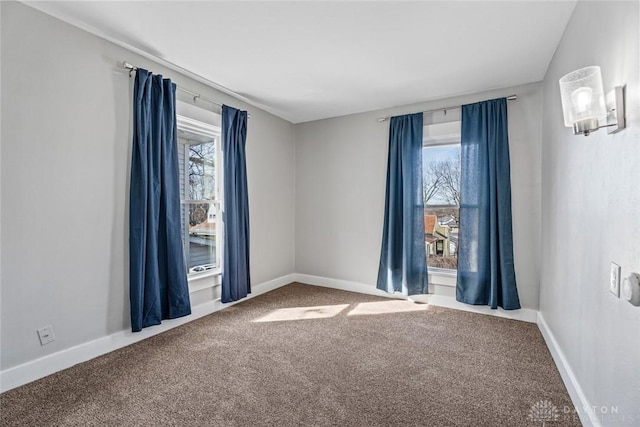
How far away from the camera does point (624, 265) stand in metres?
1.27

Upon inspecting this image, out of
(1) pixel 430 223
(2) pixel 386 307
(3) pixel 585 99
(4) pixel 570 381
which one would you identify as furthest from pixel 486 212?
(3) pixel 585 99

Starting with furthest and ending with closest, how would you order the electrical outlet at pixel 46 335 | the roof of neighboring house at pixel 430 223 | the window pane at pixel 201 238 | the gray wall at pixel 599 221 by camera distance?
1. the roof of neighboring house at pixel 430 223
2. the window pane at pixel 201 238
3. the electrical outlet at pixel 46 335
4. the gray wall at pixel 599 221

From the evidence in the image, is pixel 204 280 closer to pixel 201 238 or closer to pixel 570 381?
pixel 201 238

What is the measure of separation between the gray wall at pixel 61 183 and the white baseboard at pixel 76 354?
0.15ft

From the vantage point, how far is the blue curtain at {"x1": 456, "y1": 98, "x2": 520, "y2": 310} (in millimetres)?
3281

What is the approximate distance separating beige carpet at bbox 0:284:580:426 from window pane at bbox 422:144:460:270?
0.90 meters

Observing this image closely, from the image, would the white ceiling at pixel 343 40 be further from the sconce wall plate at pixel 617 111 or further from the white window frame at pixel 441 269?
the sconce wall plate at pixel 617 111

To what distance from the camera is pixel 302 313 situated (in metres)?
3.46

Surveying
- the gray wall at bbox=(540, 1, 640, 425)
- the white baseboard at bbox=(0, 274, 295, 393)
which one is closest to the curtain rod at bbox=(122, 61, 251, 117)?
the white baseboard at bbox=(0, 274, 295, 393)

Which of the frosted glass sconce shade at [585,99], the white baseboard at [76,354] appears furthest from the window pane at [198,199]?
the frosted glass sconce shade at [585,99]

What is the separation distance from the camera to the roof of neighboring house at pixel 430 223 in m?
3.87

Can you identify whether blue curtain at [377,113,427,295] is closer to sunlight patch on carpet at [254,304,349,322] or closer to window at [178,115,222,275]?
sunlight patch on carpet at [254,304,349,322]

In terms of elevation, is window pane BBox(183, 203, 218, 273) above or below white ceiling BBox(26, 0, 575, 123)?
below

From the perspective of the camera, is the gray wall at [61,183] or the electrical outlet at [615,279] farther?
the gray wall at [61,183]
